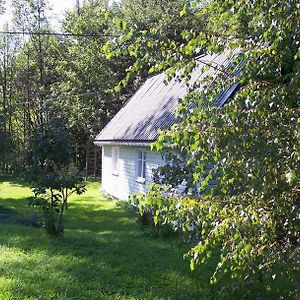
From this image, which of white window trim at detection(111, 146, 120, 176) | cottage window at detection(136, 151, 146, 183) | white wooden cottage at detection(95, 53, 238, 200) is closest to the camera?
white wooden cottage at detection(95, 53, 238, 200)

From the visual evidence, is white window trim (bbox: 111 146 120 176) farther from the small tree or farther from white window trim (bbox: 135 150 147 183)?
the small tree

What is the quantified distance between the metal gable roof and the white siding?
525mm

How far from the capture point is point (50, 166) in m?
9.43

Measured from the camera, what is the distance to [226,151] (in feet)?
9.02

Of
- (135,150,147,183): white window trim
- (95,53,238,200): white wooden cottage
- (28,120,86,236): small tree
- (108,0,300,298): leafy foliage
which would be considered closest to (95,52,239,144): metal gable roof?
(95,53,238,200): white wooden cottage

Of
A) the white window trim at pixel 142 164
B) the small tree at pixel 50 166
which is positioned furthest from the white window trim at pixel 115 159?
the small tree at pixel 50 166

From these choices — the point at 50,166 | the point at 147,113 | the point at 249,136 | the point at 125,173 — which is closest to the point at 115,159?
the point at 125,173

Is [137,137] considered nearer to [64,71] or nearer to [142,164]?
[142,164]

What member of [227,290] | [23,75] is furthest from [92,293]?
[23,75]

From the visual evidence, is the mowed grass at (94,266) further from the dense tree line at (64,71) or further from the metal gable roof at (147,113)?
the dense tree line at (64,71)

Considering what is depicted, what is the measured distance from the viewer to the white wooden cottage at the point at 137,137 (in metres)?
13.1

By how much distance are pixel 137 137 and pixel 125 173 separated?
262 centimetres

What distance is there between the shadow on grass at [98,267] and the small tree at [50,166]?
713mm

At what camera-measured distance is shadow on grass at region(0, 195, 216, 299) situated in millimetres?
5840
